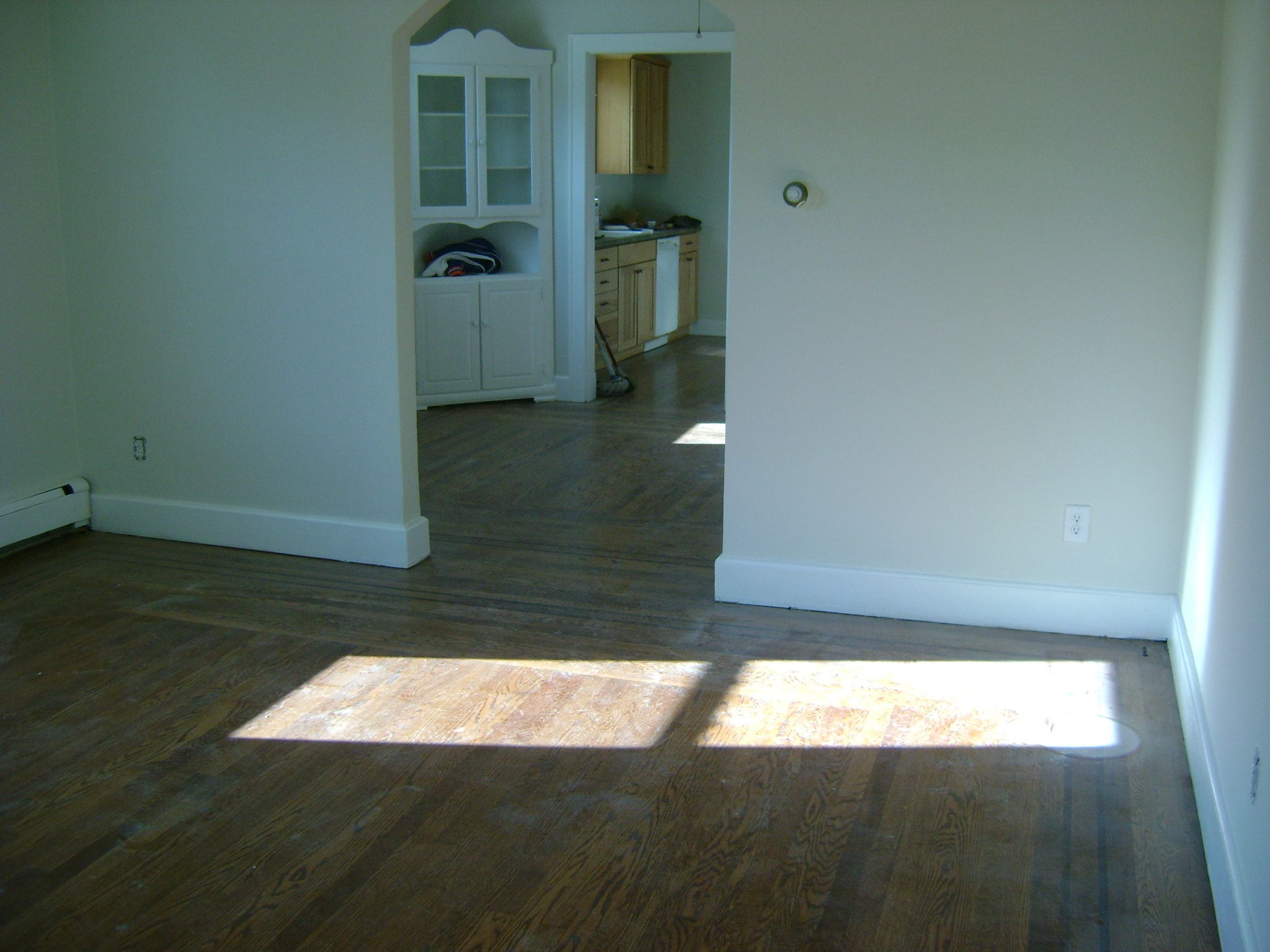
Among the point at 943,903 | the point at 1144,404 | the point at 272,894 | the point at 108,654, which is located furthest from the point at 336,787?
the point at 1144,404

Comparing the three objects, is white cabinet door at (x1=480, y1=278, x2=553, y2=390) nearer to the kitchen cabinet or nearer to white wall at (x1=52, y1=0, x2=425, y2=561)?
the kitchen cabinet

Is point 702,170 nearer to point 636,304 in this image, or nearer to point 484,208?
point 636,304

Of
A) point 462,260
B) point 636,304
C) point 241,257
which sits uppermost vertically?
point 241,257

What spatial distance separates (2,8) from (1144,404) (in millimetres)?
4103

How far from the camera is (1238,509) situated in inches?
96.3

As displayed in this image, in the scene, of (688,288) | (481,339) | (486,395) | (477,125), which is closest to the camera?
(477,125)

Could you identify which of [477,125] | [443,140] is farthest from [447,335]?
[477,125]

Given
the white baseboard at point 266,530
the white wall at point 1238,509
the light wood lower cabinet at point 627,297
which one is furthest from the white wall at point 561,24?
the white wall at point 1238,509

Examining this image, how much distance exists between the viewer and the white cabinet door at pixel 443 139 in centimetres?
663

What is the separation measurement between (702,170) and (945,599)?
23.0 feet

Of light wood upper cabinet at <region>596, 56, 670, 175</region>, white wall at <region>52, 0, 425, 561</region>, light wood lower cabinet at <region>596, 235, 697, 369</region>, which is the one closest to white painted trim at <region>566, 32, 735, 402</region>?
light wood lower cabinet at <region>596, 235, 697, 369</region>

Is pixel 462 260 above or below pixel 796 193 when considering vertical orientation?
below

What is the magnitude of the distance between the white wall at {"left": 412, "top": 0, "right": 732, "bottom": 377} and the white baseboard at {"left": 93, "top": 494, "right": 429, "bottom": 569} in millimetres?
3260

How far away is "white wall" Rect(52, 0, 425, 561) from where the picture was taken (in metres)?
3.98
